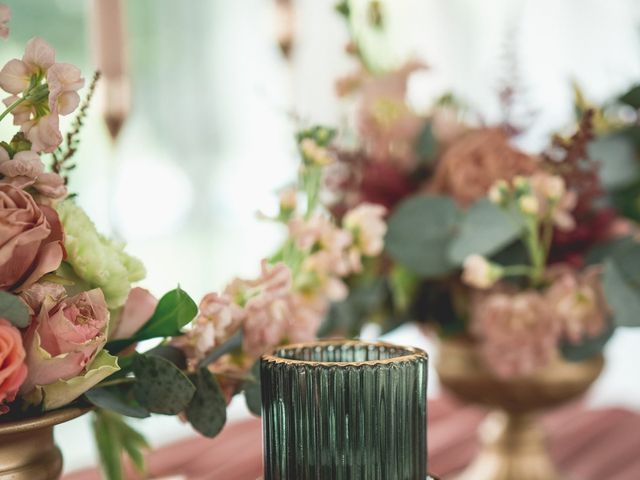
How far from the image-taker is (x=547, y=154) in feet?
2.38

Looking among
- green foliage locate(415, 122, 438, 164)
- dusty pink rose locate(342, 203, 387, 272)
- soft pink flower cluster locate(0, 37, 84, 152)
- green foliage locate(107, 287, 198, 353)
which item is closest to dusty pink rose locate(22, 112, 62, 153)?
soft pink flower cluster locate(0, 37, 84, 152)

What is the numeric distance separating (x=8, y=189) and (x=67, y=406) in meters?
0.11

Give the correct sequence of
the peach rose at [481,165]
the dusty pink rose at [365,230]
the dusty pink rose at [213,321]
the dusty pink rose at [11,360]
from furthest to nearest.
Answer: the peach rose at [481,165], the dusty pink rose at [365,230], the dusty pink rose at [213,321], the dusty pink rose at [11,360]

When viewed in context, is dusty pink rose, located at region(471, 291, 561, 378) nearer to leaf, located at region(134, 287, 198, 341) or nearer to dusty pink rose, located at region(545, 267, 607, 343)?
dusty pink rose, located at region(545, 267, 607, 343)

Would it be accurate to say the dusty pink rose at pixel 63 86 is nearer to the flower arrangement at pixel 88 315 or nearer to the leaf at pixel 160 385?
the flower arrangement at pixel 88 315

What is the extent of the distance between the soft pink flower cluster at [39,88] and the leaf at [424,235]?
0.42 metres

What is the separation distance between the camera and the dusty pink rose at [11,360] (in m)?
0.34

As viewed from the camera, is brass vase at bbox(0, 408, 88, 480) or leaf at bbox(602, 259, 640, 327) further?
leaf at bbox(602, 259, 640, 327)

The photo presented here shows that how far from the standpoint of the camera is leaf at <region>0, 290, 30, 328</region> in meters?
0.35

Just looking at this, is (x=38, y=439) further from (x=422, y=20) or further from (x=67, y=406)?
(x=422, y=20)

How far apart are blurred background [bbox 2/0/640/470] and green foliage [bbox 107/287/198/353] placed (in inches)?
43.0

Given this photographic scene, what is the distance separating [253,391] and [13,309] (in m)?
0.18

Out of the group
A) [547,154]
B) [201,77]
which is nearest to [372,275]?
[547,154]

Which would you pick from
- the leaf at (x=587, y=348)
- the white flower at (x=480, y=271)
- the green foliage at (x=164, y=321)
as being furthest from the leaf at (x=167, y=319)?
the leaf at (x=587, y=348)
